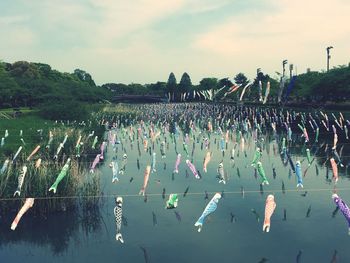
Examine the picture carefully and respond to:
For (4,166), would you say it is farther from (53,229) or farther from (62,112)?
(62,112)

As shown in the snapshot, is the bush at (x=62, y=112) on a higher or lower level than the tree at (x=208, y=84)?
lower

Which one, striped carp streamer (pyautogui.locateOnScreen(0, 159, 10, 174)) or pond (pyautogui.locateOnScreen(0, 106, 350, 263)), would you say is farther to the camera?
striped carp streamer (pyautogui.locateOnScreen(0, 159, 10, 174))

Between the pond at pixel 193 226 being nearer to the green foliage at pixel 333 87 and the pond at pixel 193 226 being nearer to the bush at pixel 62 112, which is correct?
the bush at pixel 62 112

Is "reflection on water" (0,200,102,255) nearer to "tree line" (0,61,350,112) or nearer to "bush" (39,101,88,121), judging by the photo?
"tree line" (0,61,350,112)

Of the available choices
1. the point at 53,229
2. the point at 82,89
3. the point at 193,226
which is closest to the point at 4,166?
the point at 53,229

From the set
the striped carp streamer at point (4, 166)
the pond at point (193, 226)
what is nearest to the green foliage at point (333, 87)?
the pond at point (193, 226)

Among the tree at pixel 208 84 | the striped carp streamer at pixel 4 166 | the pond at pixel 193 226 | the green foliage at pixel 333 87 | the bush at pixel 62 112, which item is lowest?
the pond at pixel 193 226

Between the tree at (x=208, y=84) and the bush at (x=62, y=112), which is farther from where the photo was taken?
the tree at (x=208, y=84)

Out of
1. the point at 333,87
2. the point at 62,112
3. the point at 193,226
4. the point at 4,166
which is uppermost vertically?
the point at 333,87

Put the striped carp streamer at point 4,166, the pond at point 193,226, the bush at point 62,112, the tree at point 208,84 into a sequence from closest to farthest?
the pond at point 193,226, the striped carp streamer at point 4,166, the bush at point 62,112, the tree at point 208,84

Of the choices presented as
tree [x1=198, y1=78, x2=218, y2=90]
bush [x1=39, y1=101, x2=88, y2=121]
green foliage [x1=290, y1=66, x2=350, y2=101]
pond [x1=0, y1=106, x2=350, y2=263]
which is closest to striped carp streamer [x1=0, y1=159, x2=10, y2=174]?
pond [x1=0, y1=106, x2=350, y2=263]

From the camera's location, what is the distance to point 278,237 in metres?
21.1

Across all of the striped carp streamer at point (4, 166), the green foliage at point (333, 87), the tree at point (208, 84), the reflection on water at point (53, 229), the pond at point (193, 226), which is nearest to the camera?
the pond at point (193, 226)

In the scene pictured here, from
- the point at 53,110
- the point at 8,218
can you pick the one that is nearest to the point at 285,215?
the point at 8,218
